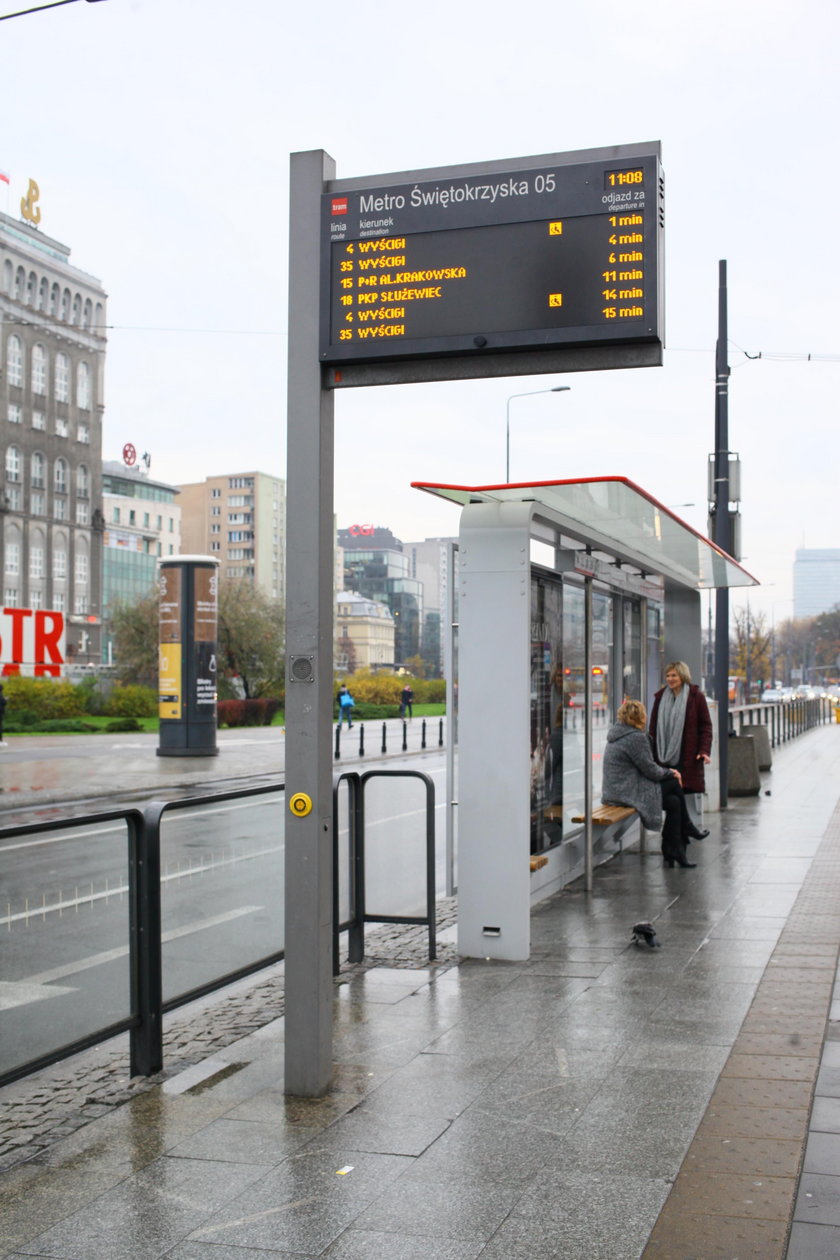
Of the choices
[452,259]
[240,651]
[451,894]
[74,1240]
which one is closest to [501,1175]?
[74,1240]

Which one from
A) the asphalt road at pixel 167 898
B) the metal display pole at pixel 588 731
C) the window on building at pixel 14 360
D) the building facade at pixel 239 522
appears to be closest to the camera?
the asphalt road at pixel 167 898

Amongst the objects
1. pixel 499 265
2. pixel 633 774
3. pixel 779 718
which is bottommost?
pixel 779 718

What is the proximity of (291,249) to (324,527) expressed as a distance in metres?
1.17

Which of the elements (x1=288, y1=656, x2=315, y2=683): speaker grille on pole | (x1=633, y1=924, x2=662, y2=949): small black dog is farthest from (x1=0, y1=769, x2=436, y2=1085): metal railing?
(x1=633, y1=924, x2=662, y2=949): small black dog

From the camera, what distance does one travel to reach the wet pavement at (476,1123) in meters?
3.82

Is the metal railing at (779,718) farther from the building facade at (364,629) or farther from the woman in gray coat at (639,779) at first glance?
the building facade at (364,629)

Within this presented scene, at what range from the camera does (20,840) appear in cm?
469

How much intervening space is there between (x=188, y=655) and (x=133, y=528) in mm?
109352

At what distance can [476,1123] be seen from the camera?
15.6 ft

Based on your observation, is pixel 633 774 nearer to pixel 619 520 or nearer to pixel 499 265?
pixel 619 520

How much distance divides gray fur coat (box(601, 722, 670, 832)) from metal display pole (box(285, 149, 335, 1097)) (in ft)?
20.5

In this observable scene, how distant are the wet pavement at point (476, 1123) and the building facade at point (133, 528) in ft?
380

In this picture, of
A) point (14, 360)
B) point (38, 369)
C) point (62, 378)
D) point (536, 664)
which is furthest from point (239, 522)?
point (536, 664)

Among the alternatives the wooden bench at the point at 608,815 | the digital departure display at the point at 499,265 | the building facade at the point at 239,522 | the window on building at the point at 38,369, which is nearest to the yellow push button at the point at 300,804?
the digital departure display at the point at 499,265
